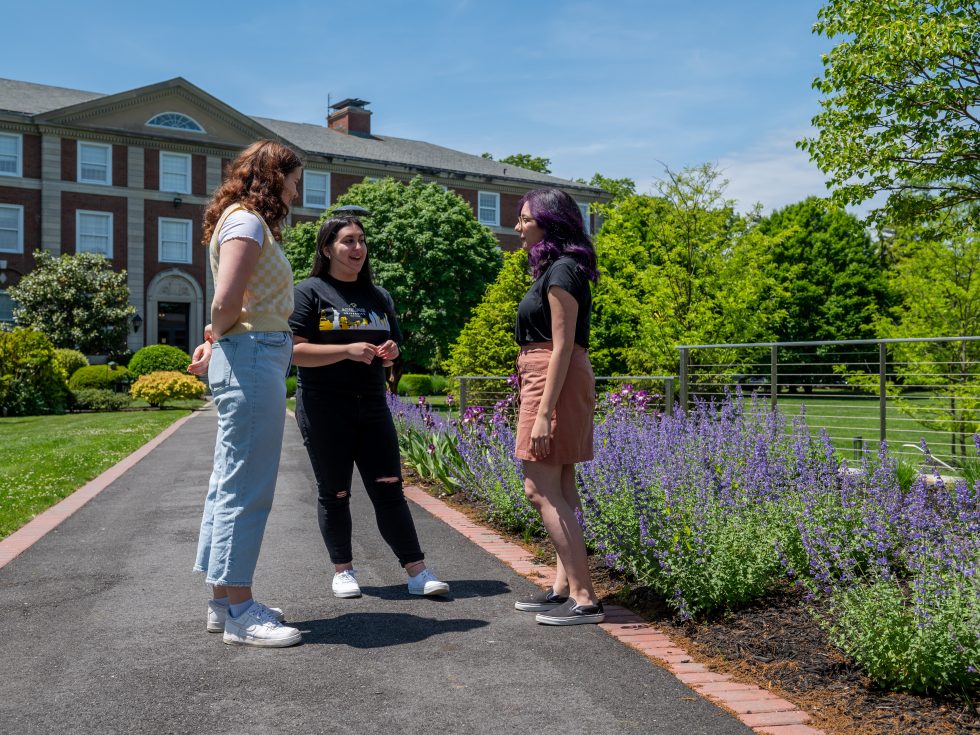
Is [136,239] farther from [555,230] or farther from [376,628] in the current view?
[376,628]

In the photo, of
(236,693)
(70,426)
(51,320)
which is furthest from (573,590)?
(51,320)

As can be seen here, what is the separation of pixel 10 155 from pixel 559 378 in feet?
138

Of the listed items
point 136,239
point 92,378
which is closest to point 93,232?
point 136,239

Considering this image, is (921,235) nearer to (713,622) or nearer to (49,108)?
(713,622)

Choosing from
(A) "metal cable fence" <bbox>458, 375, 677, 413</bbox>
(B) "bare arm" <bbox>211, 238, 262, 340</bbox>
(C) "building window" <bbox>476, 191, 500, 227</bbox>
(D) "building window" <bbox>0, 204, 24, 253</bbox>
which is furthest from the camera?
(C) "building window" <bbox>476, 191, 500, 227</bbox>

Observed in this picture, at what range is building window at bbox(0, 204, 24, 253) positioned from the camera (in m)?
39.3

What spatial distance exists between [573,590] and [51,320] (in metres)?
35.7

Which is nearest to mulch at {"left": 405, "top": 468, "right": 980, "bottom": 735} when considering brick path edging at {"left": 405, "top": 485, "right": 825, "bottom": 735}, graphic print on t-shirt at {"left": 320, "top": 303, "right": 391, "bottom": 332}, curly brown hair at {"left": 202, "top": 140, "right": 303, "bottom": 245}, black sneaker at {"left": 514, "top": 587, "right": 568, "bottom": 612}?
brick path edging at {"left": 405, "top": 485, "right": 825, "bottom": 735}

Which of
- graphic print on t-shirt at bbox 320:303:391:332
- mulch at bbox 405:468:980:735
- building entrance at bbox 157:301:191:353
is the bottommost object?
mulch at bbox 405:468:980:735

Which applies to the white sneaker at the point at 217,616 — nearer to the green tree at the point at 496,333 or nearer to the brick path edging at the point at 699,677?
the brick path edging at the point at 699,677

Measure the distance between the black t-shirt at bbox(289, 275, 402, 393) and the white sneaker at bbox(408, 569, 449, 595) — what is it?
100cm

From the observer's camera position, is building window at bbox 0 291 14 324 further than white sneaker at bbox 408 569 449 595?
Yes

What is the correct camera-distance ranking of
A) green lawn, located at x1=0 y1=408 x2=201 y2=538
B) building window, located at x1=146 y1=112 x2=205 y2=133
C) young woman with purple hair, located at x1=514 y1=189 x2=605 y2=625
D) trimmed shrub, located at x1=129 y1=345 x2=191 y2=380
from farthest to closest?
building window, located at x1=146 y1=112 x2=205 y2=133 → trimmed shrub, located at x1=129 y1=345 x2=191 y2=380 → green lawn, located at x1=0 y1=408 x2=201 y2=538 → young woman with purple hair, located at x1=514 y1=189 x2=605 y2=625

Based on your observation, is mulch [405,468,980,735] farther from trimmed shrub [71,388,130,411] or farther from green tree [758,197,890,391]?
green tree [758,197,890,391]
